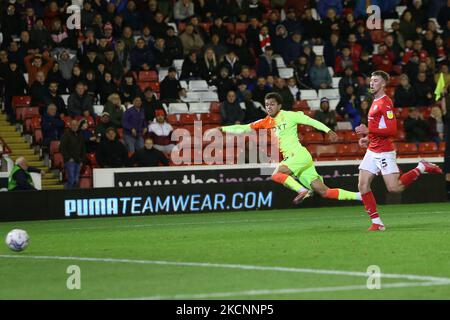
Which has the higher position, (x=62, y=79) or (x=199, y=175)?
(x=62, y=79)

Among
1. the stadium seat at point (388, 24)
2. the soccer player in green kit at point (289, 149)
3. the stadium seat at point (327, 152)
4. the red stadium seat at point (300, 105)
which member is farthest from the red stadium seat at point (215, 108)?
the soccer player in green kit at point (289, 149)

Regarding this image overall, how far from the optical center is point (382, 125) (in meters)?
15.1

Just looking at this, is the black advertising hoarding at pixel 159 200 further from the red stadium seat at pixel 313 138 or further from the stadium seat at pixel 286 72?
the stadium seat at pixel 286 72

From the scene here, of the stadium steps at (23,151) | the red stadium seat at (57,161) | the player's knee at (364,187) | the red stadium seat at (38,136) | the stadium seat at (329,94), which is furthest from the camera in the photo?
the stadium seat at (329,94)

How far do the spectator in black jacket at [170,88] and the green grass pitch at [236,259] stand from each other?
24.2ft

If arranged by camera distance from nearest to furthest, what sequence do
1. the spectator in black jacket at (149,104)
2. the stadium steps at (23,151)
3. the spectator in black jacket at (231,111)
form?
the stadium steps at (23,151), the spectator in black jacket at (149,104), the spectator in black jacket at (231,111)

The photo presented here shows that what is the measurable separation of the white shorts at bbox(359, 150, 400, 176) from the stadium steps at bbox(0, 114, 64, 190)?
958 centimetres

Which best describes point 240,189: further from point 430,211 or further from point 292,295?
point 292,295

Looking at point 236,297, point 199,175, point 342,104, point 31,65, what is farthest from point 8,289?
point 342,104

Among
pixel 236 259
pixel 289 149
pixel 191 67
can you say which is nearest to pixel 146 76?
pixel 191 67

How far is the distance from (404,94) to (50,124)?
30.3 ft

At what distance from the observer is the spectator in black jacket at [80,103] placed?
24188 mm

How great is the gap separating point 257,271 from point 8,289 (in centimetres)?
239
